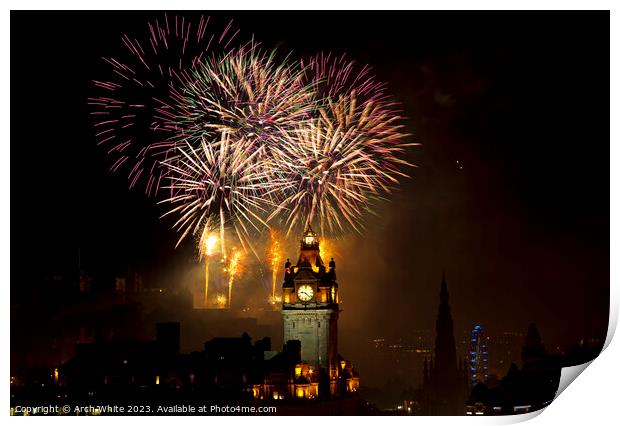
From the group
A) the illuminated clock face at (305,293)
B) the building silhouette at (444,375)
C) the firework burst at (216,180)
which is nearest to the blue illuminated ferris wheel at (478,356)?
the building silhouette at (444,375)

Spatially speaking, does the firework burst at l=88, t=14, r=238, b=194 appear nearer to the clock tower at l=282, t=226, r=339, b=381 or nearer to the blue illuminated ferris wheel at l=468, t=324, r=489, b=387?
the clock tower at l=282, t=226, r=339, b=381

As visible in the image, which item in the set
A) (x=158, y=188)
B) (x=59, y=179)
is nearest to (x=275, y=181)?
(x=158, y=188)

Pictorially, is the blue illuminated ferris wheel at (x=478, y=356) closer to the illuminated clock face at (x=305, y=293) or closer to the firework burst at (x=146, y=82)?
the illuminated clock face at (x=305, y=293)

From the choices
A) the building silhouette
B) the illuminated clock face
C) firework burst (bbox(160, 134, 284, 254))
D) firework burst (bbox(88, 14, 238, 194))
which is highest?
firework burst (bbox(88, 14, 238, 194))

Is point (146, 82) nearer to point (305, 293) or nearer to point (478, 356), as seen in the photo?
point (305, 293)

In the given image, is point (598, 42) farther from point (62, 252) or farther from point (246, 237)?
point (62, 252)

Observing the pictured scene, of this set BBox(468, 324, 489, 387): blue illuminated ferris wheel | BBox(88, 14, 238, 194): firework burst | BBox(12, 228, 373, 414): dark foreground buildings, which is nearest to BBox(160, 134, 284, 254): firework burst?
Answer: BBox(88, 14, 238, 194): firework burst

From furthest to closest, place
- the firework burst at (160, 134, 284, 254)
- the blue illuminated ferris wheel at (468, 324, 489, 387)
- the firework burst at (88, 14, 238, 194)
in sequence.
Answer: the blue illuminated ferris wheel at (468, 324, 489, 387) → the firework burst at (160, 134, 284, 254) → the firework burst at (88, 14, 238, 194)

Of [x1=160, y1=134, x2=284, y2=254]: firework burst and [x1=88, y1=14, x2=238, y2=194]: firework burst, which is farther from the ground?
[x1=88, y1=14, x2=238, y2=194]: firework burst

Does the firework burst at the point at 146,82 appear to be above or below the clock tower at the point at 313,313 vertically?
above
